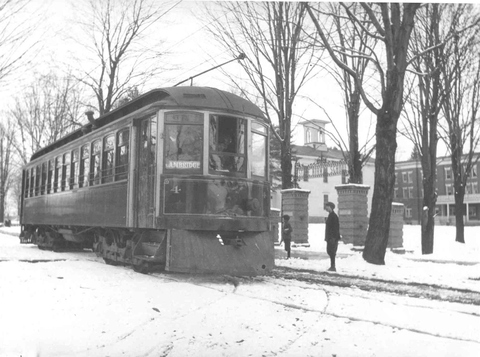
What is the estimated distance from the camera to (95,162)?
9047 millimetres

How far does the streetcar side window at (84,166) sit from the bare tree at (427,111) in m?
8.01

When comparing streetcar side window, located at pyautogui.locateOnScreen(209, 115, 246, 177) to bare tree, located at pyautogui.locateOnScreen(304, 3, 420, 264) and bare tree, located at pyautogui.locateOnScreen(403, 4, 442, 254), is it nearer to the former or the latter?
bare tree, located at pyautogui.locateOnScreen(304, 3, 420, 264)

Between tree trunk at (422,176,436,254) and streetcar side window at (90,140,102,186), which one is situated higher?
streetcar side window at (90,140,102,186)

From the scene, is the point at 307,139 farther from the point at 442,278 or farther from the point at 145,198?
the point at 145,198

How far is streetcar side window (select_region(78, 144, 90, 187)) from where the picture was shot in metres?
9.44

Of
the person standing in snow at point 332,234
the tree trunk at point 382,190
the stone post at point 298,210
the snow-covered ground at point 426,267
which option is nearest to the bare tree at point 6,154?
the person standing in snow at point 332,234

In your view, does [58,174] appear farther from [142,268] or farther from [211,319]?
[211,319]

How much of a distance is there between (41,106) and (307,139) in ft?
22.4

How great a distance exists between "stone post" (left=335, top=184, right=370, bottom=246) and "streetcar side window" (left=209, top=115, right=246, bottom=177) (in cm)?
712

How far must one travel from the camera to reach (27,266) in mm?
7246

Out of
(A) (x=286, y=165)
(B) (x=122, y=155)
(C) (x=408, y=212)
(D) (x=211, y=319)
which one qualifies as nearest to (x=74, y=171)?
(B) (x=122, y=155)

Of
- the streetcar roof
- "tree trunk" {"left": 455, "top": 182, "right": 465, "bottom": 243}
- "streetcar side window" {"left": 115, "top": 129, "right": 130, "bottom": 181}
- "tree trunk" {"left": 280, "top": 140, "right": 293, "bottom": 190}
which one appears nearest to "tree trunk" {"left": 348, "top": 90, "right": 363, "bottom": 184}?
"tree trunk" {"left": 280, "top": 140, "right": 293, "bottom": 190}

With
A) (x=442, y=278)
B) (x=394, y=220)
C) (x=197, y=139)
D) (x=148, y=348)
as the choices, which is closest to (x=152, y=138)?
(x=197, y=139)

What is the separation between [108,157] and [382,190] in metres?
5.40
